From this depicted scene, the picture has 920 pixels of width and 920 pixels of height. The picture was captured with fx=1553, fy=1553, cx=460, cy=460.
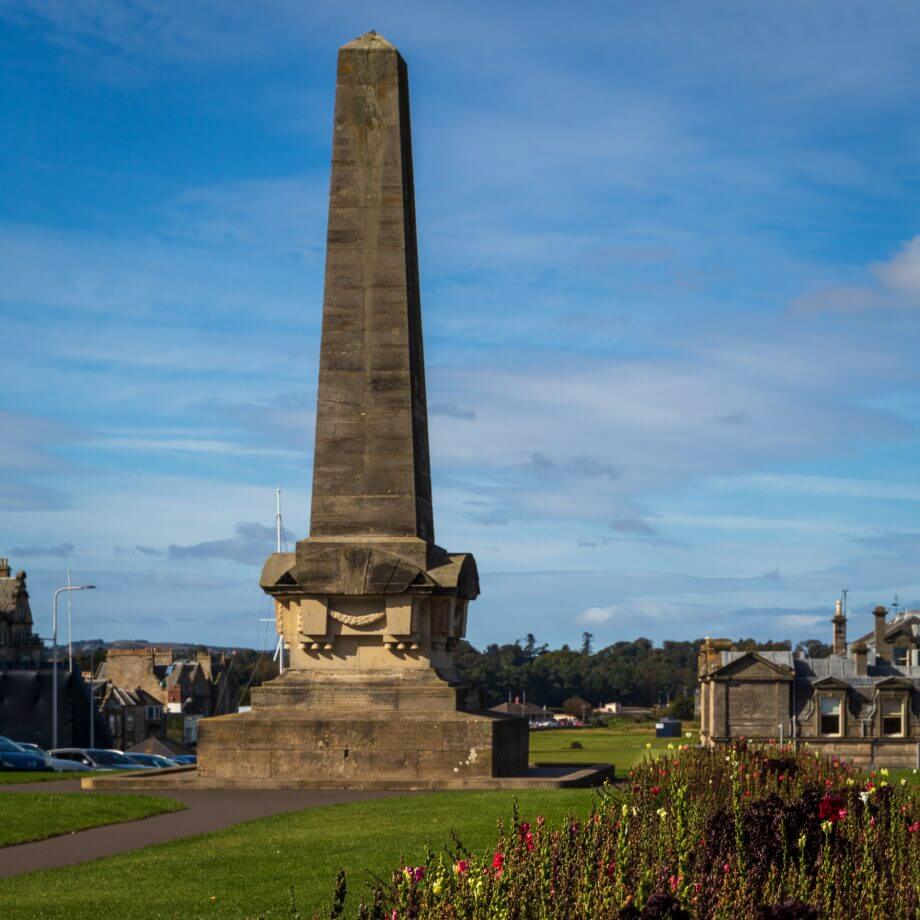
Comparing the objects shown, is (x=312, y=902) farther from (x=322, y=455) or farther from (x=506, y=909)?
(x=322, y=455)

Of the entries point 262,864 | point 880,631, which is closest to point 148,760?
point 262,864

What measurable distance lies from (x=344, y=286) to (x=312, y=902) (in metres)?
15.6

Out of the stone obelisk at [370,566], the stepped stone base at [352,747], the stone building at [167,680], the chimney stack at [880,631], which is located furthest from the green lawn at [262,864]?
the stone building at [167,680]

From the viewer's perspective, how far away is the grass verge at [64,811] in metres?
18.6

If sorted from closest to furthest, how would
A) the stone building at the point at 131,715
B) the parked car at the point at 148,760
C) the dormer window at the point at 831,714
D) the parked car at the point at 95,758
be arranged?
the parked car at the point at 95,758, the parked car at the point at 148,760, the dormer window at the point at 831,714, the stone building at the point at 131,715

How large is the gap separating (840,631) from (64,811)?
184 ft

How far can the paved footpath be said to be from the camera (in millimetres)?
16547

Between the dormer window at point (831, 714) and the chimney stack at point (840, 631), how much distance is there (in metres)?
6.63

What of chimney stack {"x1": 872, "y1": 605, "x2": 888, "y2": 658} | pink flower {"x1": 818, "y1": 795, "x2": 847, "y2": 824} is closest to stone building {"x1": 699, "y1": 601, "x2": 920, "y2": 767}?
chimney stack {"x1": 872, "y1": 605, "x2": 888, "y2": 658}

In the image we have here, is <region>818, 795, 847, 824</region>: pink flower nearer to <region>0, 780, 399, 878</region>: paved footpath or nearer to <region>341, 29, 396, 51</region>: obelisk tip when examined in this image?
<region>0, 780, 399, 878</region>: paved footpath

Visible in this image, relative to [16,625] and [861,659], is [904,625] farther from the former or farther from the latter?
[16,625]

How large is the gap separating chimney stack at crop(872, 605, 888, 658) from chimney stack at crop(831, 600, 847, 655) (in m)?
1.86

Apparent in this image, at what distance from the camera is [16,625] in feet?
293

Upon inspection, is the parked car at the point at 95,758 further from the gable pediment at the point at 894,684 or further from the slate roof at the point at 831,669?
the gable pediment at the point at 894,684
